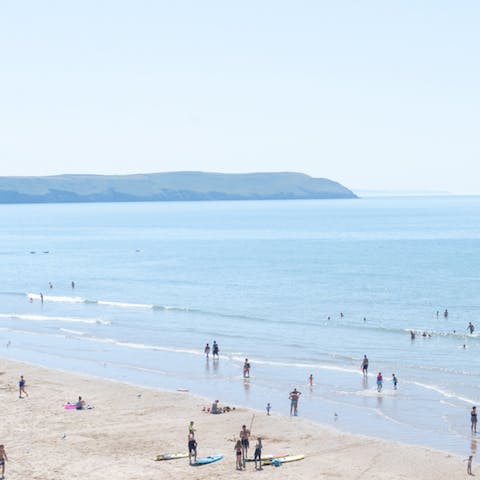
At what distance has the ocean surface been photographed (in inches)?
1757

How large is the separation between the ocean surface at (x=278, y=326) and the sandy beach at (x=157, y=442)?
2519mm

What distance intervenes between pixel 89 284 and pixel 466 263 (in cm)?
5157

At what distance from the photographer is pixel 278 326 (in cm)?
6950

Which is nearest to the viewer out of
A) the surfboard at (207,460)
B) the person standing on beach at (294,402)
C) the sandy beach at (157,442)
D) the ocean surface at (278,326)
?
the sandy beach at (157,442)

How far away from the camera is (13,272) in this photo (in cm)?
11731

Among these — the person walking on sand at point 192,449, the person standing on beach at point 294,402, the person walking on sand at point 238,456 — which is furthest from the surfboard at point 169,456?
the person standing on beach at point 294,402

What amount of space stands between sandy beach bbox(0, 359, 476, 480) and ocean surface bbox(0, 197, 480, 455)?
2.52 metres

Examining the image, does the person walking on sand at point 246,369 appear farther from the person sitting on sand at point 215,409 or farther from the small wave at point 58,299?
the small wave at point 58,299

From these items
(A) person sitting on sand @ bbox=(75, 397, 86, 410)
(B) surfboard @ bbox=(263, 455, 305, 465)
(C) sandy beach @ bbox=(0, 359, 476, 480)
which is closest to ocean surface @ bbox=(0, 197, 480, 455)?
(C) sandy beach @ bbox=(0, 359, 476, 480)

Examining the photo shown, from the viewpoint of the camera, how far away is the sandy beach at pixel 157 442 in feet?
103

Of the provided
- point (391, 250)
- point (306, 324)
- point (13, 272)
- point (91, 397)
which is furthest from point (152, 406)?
point (391, 250)

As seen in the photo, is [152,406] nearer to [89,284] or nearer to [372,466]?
[372,466]

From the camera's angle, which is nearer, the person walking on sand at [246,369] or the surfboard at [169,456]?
the surfboard at [169,456]

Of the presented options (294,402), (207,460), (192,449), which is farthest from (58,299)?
(207,460)
